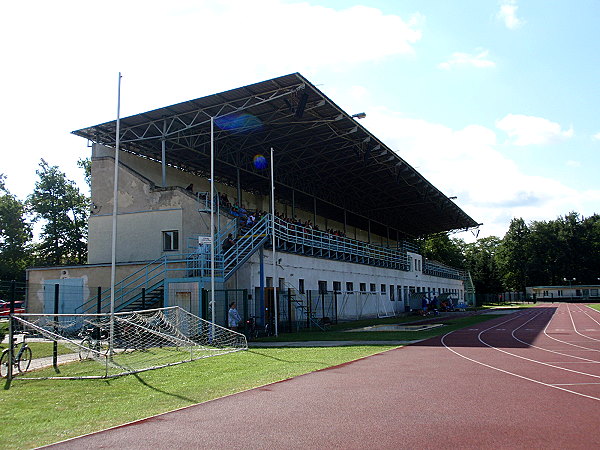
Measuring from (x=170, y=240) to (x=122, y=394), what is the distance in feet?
65.0

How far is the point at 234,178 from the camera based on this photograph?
1732 inches

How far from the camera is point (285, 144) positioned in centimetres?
3756

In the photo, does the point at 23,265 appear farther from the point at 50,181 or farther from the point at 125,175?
the point at 125,175

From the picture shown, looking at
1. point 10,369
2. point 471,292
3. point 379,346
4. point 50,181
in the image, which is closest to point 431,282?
point 471,292

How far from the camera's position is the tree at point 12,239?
5494 cm

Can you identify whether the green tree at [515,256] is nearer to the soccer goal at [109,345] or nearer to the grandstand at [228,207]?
the grandstand at [228,207]

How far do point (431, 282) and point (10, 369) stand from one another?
64.1 meters

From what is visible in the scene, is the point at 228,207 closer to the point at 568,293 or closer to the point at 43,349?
the point at 43,349

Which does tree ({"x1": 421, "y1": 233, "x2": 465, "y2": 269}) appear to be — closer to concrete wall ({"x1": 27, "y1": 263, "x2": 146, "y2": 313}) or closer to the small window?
the small window

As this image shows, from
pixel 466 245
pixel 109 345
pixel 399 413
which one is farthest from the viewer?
pixel 466 245

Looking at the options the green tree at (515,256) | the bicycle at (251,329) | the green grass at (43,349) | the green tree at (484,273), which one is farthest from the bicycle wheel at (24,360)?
the green tree at (515,256)

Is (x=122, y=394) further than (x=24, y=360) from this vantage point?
No

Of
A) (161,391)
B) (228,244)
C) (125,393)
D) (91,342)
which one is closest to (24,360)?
(91,342)

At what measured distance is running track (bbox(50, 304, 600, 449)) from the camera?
733cm
